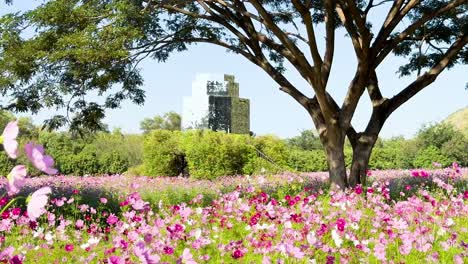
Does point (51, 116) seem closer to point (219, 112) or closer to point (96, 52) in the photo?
point (96, 52)

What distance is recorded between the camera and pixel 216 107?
38.9 metres

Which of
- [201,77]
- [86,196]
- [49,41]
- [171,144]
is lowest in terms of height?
[86,196]

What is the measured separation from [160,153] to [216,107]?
16002 mm

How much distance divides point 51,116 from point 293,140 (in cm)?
3237

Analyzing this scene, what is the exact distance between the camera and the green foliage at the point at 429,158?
2812cm

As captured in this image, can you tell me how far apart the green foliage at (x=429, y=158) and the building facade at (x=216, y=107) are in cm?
1469

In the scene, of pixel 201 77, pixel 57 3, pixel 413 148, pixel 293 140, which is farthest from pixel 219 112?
pixel 57 3

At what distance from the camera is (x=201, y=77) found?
1571 inches

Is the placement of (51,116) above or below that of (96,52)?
below

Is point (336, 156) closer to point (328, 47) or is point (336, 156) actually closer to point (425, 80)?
point (328, 47)

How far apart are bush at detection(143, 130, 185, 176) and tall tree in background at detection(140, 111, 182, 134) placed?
57.1m

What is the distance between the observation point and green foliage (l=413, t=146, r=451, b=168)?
2812cm

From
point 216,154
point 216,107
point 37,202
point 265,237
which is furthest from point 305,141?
point 37,202

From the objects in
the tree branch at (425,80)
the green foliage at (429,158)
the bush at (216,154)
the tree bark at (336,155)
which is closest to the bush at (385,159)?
the green foliage at (429,158)
